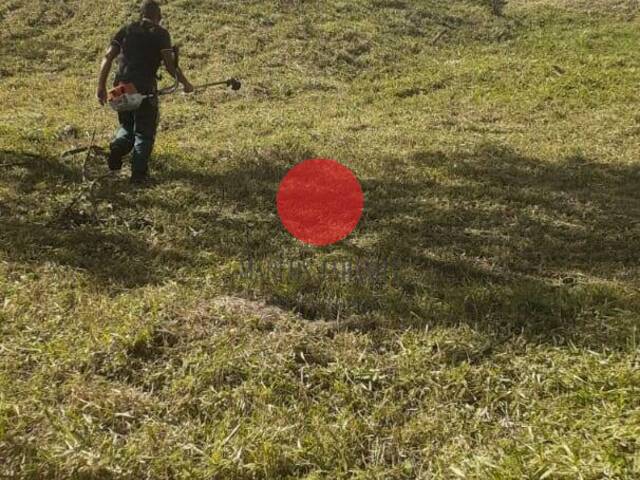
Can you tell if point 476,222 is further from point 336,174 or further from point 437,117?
point 437,117

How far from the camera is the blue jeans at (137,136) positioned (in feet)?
25.6

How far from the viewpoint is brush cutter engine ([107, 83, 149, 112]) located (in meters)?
7.54

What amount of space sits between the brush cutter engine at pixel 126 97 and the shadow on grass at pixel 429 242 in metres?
1.17

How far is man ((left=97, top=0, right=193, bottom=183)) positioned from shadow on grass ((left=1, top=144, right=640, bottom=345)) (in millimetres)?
616

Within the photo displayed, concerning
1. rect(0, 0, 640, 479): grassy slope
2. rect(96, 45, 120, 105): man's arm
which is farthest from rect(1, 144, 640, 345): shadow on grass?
rect(96, 45, 120, 105): man's arm

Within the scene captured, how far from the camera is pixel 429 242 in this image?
22.1 ft

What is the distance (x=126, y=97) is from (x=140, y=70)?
0.47m

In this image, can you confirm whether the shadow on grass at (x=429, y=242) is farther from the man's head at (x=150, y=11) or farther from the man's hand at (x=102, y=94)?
the man's head at (x=150, y=11)

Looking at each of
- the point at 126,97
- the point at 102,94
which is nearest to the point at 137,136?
the point at 126,97

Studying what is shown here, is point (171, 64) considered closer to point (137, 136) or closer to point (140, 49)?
point (140, 49)

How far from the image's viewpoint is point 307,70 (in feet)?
55.8

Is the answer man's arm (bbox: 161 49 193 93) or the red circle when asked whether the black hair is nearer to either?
man's arm (bbox: 161 49 193 93)

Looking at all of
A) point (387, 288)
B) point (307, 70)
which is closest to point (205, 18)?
point (307, 70)

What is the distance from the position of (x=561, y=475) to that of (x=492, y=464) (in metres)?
0.38
